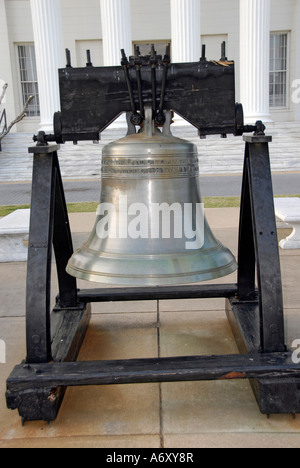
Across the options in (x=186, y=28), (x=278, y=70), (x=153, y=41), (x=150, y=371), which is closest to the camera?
(x=150, y=371)

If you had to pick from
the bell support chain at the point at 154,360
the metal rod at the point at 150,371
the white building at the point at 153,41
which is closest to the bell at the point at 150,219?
the bell support chain at the point at 154,360

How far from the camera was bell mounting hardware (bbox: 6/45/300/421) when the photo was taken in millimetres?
2193

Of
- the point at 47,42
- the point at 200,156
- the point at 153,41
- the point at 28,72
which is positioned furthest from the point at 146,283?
the point at 28,72

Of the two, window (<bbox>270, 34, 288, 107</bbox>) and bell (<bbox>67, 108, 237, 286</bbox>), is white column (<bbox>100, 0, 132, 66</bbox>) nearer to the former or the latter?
window (<bbox>270, 34, 288, 107</bbox>)

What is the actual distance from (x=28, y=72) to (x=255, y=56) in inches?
392

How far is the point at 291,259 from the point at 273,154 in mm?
10309

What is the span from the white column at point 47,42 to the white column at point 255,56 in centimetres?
620

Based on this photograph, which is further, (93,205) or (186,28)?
(186,28)

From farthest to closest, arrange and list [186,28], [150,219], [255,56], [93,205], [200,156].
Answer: [255,56] → [186,28] → [200,156] → [93,205] → [150,219]

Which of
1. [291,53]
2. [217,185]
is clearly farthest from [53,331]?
[291,53]

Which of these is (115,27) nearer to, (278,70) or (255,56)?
(255,56)

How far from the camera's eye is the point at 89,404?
2467mm

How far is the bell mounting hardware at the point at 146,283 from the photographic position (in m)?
2.19

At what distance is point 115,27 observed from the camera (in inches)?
591
